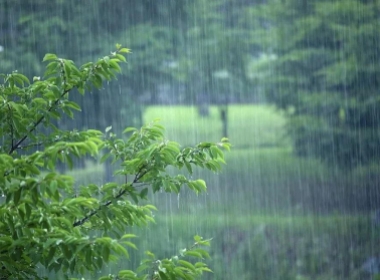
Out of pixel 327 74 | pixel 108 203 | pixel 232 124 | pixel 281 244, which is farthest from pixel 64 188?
pixel 327 74

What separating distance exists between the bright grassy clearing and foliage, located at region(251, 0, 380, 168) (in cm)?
14

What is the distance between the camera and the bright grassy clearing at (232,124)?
17.7 ft

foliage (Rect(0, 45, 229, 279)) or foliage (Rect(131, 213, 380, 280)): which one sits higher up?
foliage (Rect(0, 45, 229, 279))

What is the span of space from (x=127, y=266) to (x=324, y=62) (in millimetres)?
2401

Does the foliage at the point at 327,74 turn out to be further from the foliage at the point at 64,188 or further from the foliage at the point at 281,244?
the foliage at the point at 64,188

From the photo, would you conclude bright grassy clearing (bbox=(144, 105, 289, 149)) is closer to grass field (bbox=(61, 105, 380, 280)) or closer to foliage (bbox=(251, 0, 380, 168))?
grass field (bbox=(61, 105, 380, 280))

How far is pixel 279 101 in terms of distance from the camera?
17.9 feet

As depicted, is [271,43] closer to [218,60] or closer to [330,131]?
[218,60]

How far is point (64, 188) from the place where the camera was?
2.07 metres

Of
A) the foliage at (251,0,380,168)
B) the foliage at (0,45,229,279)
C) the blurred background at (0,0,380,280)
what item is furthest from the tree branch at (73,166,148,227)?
the foliage at (251,0,380,168)

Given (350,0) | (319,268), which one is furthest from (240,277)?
(350,0)

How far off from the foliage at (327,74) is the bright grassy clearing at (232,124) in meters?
0.14

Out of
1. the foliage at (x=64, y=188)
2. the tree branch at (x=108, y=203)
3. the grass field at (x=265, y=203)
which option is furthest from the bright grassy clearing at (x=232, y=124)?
the tree branch at (x=108, y=203)

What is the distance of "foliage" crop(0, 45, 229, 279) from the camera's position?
2133 millimetres
